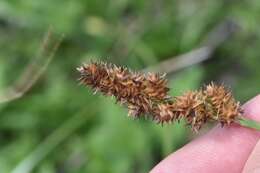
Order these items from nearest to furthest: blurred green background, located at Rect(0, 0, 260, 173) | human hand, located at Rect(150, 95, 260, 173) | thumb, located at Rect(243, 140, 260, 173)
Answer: thumb, located at Rect(243, 140, 260, 173) → human hand, located at Rect(150, 95, 260, 173) → blurred green background, located at Rect(0, 0, 260, 173)

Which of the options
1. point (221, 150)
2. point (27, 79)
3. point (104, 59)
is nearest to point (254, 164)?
point (221, 150)

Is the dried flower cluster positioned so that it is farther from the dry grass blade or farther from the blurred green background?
the dry grass blade

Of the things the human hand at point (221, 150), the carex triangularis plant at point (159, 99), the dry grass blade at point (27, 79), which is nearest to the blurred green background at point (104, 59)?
the dry grass blade at point (27, 79)

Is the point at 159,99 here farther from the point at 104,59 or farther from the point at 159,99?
the point at 104,59

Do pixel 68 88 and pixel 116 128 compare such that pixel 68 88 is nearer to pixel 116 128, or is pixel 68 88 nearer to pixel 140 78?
pixel 116 128

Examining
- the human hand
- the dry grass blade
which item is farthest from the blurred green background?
the human hand

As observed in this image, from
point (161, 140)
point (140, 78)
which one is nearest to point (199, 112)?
point (140, 78)
